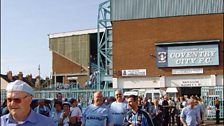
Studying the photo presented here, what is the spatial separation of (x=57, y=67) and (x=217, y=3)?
35.0 meters

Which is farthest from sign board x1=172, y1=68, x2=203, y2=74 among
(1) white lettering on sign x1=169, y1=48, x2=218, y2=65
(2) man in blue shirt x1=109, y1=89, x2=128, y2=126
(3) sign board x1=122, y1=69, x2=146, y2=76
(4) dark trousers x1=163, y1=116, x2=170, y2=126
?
(2) man in blue shirt x1=109, y1=89, x2=128, y2=126

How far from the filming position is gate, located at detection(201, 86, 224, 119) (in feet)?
111

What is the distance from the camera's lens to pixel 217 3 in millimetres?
47469

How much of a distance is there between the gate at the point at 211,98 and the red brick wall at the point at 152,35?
890 cm

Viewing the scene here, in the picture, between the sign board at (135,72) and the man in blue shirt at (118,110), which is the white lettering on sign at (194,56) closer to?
the sign board at (135,72)

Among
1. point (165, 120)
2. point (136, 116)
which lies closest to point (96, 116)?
point (136, 116)

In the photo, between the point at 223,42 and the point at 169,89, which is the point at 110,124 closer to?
the point at 169,89

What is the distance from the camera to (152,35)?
4912 centimetres

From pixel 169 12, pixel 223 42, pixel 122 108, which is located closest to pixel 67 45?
pixel 169 12

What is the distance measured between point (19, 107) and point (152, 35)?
149ft

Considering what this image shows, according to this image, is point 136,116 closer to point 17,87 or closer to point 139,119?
point 139,119

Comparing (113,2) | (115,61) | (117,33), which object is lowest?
(115,61)

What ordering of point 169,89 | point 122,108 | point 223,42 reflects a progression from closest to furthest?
1. point 122,108
2. point 169,89
3. point 223,42

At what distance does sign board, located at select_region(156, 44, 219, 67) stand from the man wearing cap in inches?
1704
